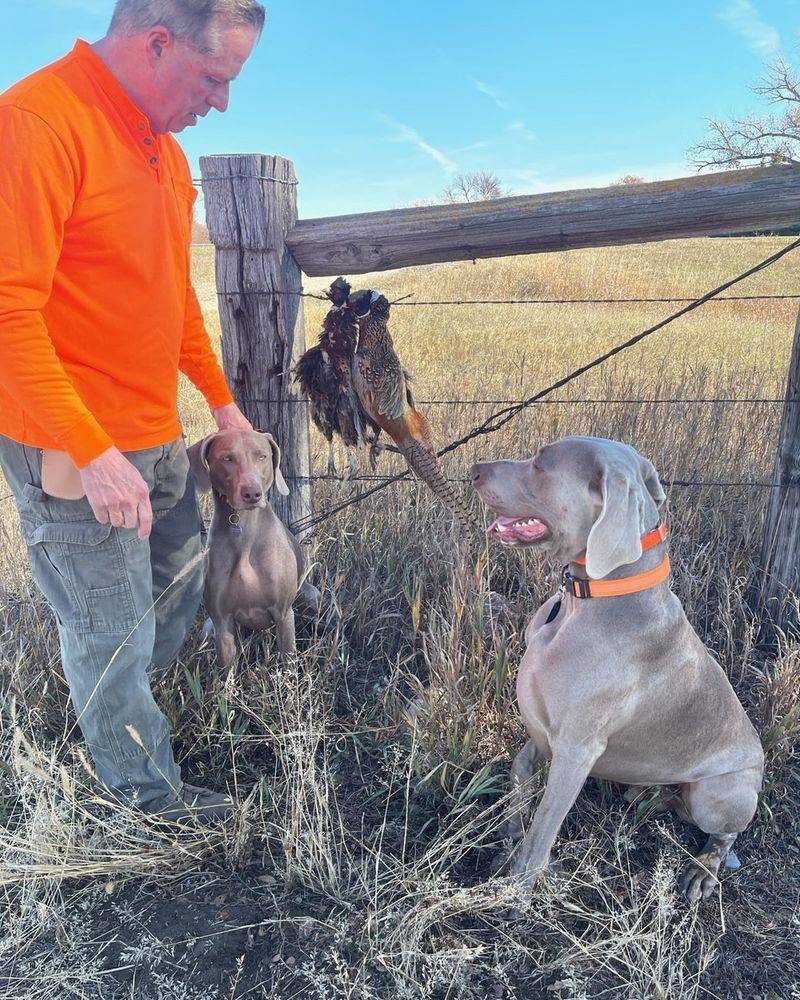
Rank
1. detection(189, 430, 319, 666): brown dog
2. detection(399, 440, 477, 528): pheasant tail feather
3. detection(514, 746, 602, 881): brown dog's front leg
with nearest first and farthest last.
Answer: detection(514, 746, 602, 881): brown dog's front leg
detection(189, 430, 319, 666): brown dog
detection(399, 440, 477, 528): pheasant tail feather

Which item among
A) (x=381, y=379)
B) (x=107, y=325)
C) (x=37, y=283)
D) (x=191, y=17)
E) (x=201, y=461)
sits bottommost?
(x=201, y=461)

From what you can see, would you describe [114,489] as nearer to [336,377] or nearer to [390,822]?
[336,377]

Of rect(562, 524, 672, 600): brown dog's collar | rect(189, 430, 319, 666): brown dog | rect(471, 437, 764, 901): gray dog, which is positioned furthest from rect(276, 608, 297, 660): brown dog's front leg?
rect(562, 524, 672, 600): brown dog's collar

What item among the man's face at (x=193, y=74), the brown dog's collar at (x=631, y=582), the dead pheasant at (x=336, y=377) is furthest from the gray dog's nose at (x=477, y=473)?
the man's face at (x=193, y=74)

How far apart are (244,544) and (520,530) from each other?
1.25 meters

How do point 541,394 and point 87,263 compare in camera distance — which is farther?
point 541,394

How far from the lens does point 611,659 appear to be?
220 cm

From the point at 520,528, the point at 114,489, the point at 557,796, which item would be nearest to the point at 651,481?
the point at 520,528

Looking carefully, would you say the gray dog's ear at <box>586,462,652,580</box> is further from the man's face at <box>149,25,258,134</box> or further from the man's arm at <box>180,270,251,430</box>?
the man's face at <box>149,25,258,134</box>

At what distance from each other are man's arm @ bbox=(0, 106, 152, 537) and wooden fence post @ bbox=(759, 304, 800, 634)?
2.83m

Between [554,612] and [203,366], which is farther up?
[203,366]

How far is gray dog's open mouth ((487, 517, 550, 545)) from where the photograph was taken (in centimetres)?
226

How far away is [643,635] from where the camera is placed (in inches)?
87.4

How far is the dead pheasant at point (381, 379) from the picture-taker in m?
2.82
